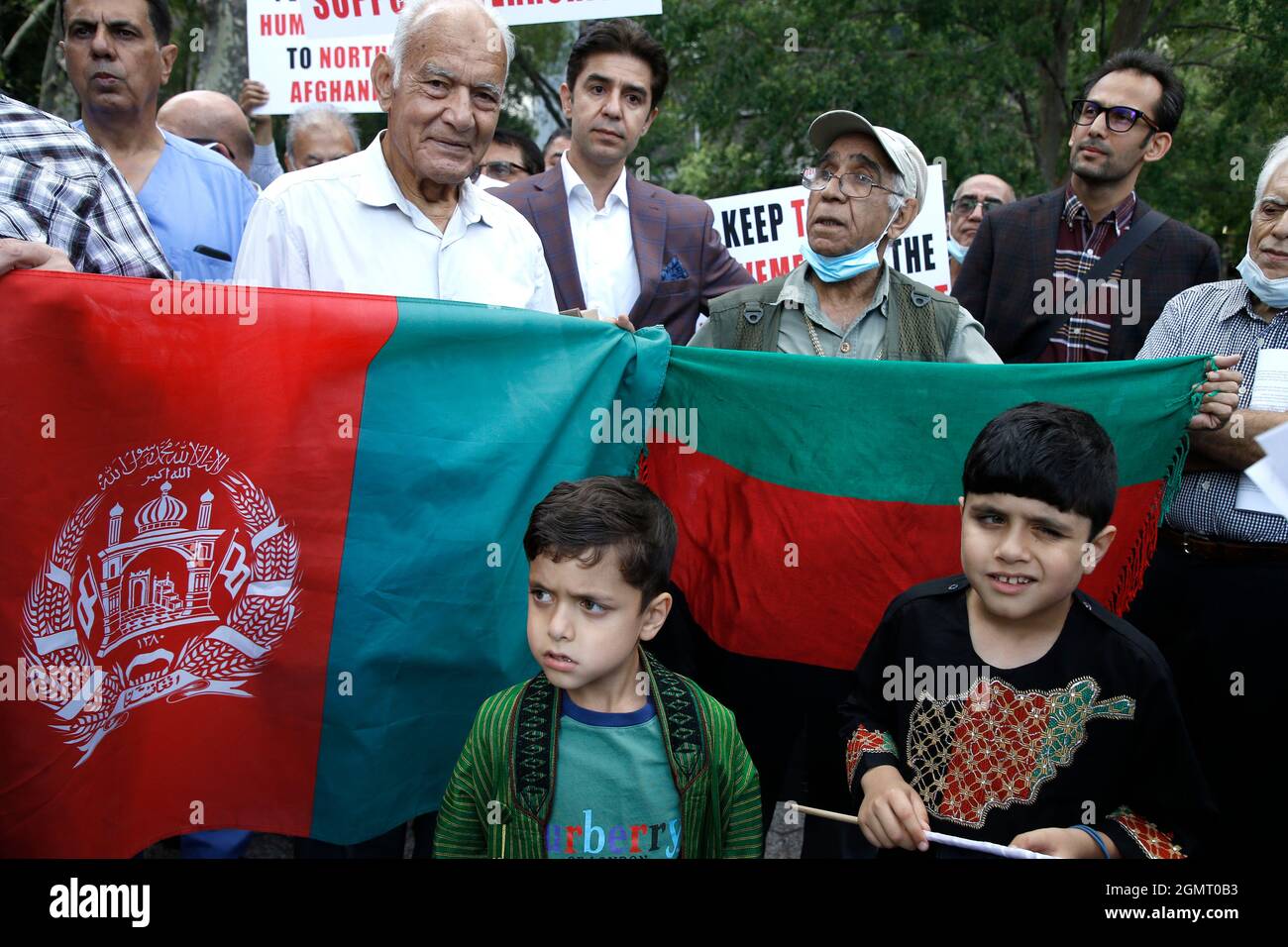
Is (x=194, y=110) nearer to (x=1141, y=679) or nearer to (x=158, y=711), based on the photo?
(x=158, y=711)

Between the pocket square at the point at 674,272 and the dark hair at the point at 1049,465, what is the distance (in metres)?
1.95

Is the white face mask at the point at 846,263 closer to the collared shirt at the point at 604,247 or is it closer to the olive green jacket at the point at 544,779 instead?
the collared shirt at the point at 604,247

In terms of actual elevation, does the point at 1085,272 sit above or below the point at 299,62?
below

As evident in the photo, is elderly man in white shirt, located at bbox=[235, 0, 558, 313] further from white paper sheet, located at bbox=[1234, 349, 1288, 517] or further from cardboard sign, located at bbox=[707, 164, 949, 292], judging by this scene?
cardboard sign, located at bbox=[707, 164, 949, 292]

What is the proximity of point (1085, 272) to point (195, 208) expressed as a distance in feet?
10.6

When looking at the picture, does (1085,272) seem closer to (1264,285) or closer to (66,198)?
(1264,285)

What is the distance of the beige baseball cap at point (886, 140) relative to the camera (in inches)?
153

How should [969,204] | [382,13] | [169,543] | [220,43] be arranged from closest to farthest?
[169,543] → [382,13] → [969,204] → [220,43]

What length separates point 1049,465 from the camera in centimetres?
269

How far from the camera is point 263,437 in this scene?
10.2 feet

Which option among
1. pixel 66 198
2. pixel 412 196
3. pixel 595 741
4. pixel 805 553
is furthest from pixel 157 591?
pixel 805 553

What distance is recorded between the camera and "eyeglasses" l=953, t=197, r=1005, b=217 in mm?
7680
